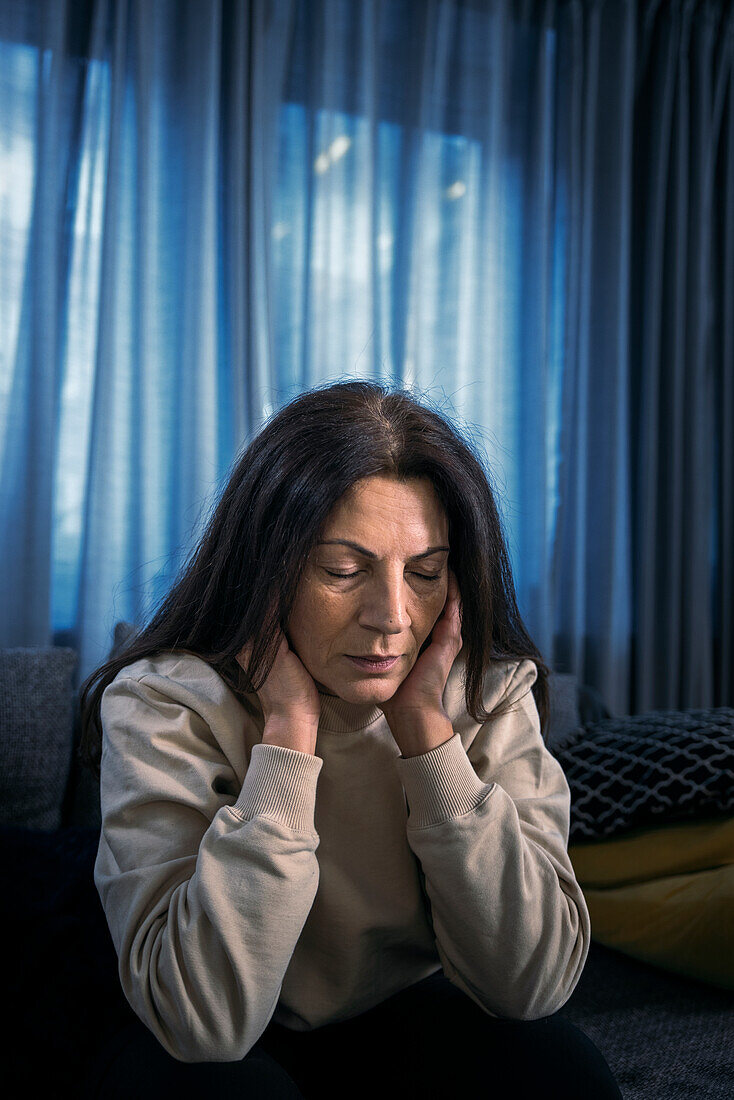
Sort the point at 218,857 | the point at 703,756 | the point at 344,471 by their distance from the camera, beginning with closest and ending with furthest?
the point at 218,857
the point at 344,471
the point at 703,756

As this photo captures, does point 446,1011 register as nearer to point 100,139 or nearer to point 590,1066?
point 590,1066

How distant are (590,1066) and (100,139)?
2218mm

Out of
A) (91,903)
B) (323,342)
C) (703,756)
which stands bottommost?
(91,903)

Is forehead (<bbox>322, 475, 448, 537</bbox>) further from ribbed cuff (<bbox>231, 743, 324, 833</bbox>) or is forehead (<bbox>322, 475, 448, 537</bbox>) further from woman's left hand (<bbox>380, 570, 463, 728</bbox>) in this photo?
ribbed cuff (<bbox>231, 743, 324, 833</bbox>)

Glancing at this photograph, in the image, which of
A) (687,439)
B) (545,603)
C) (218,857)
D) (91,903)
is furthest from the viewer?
(687,439)

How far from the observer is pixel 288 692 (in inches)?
36.7

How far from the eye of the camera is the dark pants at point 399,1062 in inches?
31.5

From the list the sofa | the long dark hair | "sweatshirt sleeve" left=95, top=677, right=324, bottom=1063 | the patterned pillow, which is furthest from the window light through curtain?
"sweatshirt sleeve" left=95, top=677, right=324, bottom=1063

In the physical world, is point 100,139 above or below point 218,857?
above

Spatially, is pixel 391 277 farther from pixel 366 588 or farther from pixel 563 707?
pixel 366 588

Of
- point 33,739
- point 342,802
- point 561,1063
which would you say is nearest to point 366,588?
point 342,802

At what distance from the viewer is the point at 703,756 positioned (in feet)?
4.91

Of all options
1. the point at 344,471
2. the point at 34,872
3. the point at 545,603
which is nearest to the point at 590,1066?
the point at 344,471

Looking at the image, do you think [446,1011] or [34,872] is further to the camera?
[34,872]
